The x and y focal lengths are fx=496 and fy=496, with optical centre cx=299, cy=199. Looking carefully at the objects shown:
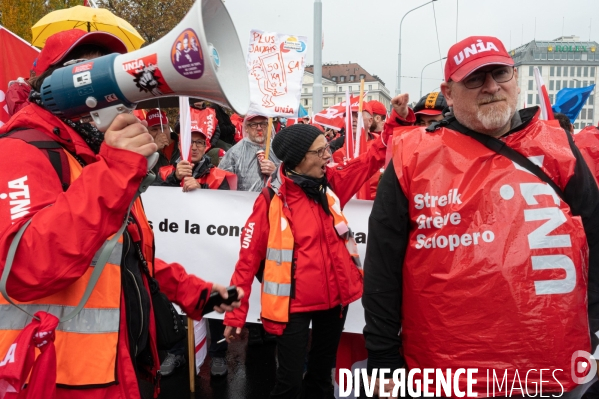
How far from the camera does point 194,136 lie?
5.16m

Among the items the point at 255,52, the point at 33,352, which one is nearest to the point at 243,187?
the point at 255,52

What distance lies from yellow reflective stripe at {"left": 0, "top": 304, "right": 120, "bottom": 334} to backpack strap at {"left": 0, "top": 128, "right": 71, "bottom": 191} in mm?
361

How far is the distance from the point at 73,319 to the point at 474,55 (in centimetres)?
180

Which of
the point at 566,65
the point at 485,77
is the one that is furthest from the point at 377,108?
the point at 566,65

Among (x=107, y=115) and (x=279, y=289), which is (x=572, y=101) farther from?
(x=107, y=115)

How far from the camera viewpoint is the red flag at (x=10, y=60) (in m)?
3.59

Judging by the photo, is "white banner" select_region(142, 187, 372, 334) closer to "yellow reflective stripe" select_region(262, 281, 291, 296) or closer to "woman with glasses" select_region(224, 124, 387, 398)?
"woman with glasses" select_region(224, 124, 387, 398)

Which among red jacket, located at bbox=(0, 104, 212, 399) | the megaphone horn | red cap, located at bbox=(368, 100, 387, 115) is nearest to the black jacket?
the megaphone horn

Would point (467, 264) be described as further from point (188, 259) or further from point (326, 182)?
point (188, 259)

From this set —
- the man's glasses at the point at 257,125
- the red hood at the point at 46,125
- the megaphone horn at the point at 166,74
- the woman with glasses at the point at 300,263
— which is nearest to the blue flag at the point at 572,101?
the man's glasses at the point at 257,125

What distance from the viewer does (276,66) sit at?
4.54 meters

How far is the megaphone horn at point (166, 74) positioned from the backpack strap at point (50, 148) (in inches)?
3.6

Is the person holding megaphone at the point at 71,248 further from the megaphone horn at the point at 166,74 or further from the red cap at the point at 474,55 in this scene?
the red cap at the point at 474,55

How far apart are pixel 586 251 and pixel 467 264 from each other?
489 mm
